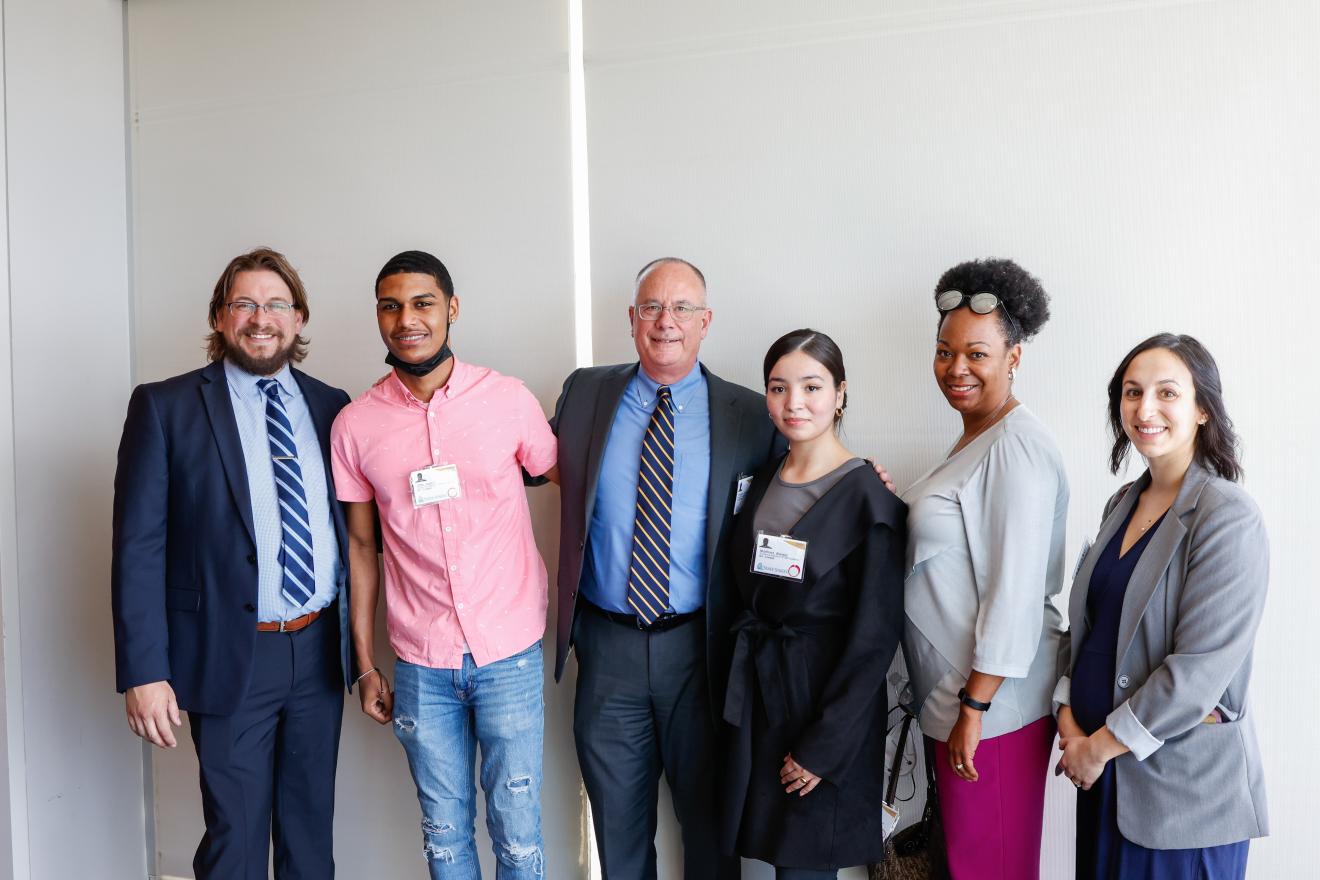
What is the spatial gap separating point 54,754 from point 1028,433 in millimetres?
3329

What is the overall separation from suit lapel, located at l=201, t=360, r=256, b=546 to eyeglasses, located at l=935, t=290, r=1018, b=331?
76.4 inches

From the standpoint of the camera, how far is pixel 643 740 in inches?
91.1

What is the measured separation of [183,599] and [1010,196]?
8.60ft

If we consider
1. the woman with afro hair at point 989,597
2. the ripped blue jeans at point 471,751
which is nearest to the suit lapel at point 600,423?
the ripped blue jeans at point 471,751

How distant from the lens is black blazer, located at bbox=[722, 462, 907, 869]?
1.90m

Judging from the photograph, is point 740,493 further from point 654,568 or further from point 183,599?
point 183,599

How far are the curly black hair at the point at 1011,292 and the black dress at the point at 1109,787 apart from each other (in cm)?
53

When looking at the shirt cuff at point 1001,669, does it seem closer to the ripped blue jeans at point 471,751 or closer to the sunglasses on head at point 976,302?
the sunglasses on head at point 976,302

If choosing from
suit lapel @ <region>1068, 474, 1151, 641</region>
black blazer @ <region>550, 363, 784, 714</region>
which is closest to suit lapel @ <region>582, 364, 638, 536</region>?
black blazer @ <region>550, 363, 784, 714</region>

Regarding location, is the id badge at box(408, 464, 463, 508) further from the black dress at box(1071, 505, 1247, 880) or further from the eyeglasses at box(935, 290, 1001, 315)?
the black dress at box(1071, 505, 1247, 880)

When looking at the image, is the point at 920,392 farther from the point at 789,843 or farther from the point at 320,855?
the point at 320,855

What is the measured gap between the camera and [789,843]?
1.94 meters

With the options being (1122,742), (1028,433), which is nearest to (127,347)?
(1028,433)

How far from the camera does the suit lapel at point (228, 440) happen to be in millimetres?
2223
